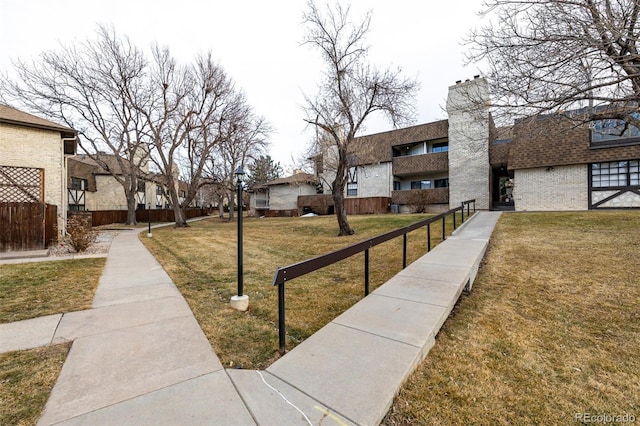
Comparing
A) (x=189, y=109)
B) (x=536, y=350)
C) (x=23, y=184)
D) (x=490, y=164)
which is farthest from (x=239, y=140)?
(x=536, y=350)

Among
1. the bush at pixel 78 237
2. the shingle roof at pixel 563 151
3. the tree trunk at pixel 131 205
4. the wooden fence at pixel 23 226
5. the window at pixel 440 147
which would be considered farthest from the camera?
the tree trunk at pixel 131 205

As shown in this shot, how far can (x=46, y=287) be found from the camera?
5141 millimetres

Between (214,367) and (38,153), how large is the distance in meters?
14.8

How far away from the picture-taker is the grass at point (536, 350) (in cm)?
206

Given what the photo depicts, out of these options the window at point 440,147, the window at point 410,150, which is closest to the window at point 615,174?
the window at point 440,147

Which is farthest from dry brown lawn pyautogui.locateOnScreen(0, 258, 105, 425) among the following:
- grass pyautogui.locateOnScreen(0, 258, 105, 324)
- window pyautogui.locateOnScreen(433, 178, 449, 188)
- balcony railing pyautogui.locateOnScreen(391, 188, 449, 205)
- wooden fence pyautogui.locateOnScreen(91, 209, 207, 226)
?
window pyautogui.locateOnScreen(433, 178, 449, 188)

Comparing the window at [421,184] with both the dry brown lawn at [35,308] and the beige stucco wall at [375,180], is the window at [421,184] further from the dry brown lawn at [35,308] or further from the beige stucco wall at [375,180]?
the dry brown lawn at [35,308]

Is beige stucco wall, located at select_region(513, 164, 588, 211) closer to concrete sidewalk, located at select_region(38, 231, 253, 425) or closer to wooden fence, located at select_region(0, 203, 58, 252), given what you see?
concrete sidewalk, located at select_region(38, 231, 253, 425)

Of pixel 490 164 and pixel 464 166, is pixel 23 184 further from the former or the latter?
pixel 490 164

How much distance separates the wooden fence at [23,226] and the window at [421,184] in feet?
80.5

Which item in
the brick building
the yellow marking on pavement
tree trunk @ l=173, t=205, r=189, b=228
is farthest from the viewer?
tree trunk @ l=173, t=205, r=189, b=228

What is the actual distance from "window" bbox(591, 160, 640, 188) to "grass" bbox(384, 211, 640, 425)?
13644mm

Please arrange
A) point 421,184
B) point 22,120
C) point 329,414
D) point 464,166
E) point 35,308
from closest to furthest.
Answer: point 329,414
point 35,308
point 22,120
point 464,166
point 421,184

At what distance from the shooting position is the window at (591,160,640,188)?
1455 centimetres
